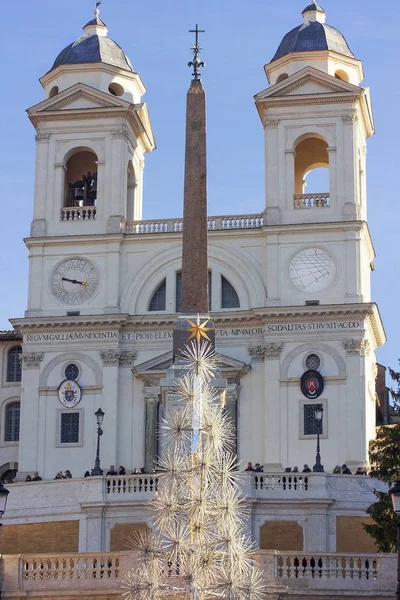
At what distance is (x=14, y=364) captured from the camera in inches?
2955

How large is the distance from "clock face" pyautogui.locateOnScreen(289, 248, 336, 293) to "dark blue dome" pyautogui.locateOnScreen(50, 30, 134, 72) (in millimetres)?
11508

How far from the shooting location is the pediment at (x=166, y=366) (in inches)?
2603

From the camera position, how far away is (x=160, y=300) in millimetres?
68812

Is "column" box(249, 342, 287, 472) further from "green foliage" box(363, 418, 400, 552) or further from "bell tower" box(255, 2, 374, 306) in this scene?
"green foliage" box(363, 418, 400, 552)

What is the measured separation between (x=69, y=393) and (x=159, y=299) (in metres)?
5.20

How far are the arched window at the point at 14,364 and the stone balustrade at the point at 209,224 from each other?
8784 mm

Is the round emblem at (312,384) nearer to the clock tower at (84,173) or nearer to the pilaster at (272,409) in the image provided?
the pilaster at (272,409)

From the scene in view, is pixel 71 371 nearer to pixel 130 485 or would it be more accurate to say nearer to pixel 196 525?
pixel 130 485

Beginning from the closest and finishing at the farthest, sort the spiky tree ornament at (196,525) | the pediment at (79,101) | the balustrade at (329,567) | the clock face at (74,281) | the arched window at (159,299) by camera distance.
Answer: the spiky tree ornament at (196,525) → the balustrade at (329,567) → the arched window at (159,299) → the clock face at (74,281) → the pediment at (79,101)

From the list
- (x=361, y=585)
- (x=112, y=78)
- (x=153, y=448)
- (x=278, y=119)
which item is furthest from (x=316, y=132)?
(x=361, y=585)

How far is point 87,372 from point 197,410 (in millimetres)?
32853

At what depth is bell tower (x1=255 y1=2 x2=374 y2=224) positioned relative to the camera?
68188 mm

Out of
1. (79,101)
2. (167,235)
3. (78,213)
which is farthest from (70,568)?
(79,101)

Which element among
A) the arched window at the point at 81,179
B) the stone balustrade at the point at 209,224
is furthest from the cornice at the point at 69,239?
the arched window at the point at 81,179
